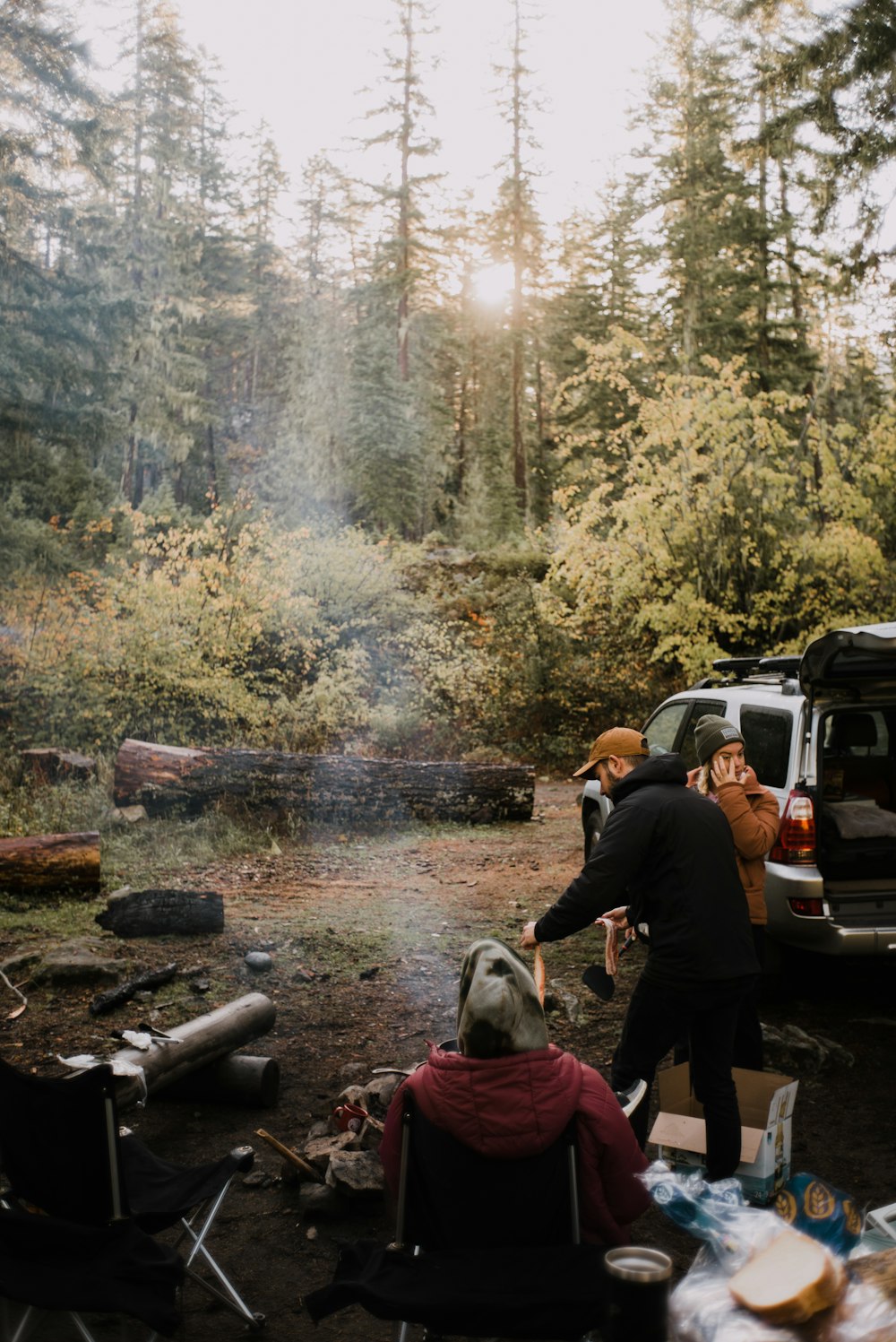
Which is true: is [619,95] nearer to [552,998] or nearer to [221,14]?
[221,14]

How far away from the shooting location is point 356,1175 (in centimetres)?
342

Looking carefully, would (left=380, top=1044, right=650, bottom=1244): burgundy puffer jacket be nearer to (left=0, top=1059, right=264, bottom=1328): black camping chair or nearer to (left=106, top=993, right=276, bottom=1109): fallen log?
(left=0, top=1059, right=264, bottom=1328): black camping chair

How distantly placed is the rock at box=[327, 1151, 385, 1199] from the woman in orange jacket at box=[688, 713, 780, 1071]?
160 centimetres

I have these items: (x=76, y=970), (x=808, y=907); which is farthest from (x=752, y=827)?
(x=76, y=970)

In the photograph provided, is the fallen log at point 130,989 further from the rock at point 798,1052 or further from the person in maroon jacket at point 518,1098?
the person in maroon jacket at point 518,1098

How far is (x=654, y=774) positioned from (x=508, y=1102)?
1.23 metres

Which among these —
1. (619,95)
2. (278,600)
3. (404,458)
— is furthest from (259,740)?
(619,95)

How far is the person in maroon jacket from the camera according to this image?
7.16 ft

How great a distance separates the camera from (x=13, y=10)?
31.6 ft

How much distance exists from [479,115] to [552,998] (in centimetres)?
1206

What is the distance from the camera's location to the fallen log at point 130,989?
534 cm

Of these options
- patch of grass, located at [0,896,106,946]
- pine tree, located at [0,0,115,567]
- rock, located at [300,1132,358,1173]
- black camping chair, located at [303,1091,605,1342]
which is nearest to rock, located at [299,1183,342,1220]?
rock, located at [300,1132,358,1173]

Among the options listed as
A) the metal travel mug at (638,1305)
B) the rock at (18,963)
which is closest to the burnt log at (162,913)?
the rock at (18,963)

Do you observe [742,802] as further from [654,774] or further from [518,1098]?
[518,1098]
